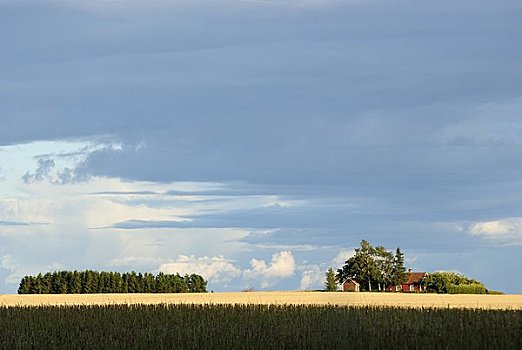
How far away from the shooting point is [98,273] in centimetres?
5175

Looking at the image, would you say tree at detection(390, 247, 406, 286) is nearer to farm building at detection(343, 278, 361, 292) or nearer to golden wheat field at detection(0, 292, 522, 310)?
farm building at detection(343, 278, 361, 292)

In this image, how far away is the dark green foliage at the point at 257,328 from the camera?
1780 cm

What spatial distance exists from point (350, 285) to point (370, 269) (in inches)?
85.4

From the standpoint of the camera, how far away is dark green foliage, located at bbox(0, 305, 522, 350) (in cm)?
1780

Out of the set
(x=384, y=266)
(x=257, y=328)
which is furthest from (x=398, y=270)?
(x=257, y=328)

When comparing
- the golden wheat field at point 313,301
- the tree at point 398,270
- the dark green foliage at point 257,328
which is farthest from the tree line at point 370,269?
the dark green foliage at point 257,328

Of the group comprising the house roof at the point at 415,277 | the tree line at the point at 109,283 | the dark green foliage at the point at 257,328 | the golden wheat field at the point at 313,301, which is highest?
the house roof at the point at 415,277

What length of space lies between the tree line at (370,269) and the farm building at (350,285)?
1.17 ft

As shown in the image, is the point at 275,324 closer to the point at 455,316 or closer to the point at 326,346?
the point at 326,346

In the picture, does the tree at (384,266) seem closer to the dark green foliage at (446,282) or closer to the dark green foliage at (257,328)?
the dark green foliage at (446,282)

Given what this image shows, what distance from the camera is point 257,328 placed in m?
20.1

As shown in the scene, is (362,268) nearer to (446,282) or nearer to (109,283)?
(446,282)

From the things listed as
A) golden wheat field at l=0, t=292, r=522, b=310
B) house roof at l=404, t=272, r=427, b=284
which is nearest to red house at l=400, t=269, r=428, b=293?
house roof at l=404, t=272, r=427, b=284

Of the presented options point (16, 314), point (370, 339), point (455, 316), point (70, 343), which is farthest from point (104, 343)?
point (455, 316)
